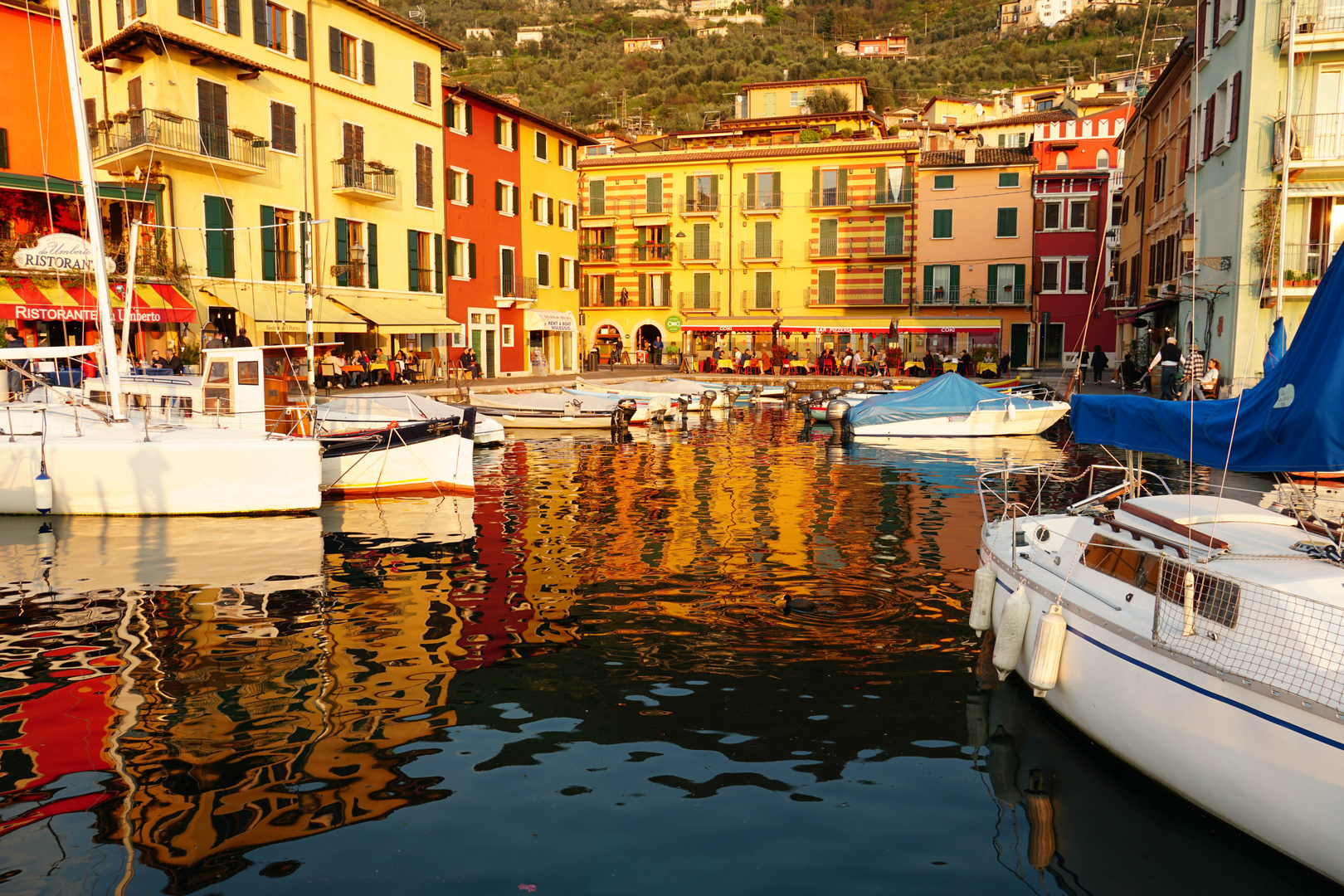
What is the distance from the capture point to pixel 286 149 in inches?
1344

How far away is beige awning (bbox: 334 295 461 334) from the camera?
118 ft

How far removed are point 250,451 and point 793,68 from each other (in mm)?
95356

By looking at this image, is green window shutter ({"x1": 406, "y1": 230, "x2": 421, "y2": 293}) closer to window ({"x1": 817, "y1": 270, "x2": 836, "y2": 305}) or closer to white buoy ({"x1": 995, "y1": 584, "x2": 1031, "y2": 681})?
window ({"x1": 817, "y1": 270, "x2": 836, "y2": 305})

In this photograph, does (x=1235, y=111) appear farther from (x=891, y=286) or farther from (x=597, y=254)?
(x=597, y=254)

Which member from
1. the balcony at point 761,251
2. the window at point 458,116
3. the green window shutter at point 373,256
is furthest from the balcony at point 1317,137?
the balcony at point 761,251

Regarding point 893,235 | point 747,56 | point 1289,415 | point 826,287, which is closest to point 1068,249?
point 893,235

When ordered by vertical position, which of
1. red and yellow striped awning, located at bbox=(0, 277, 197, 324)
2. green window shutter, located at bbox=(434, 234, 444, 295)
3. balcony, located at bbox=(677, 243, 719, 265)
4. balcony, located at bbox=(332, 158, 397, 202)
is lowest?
red and yellow striped awning, located at bbox=(0, 277, 197, 324)

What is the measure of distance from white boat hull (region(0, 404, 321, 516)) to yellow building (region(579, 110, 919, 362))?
43941 mm

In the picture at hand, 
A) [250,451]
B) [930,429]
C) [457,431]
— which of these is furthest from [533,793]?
[930,429]

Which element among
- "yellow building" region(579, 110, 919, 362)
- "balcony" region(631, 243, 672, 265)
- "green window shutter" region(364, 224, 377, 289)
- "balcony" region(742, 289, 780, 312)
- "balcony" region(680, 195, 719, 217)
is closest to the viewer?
"green window shutter" region(364, 224, 377, 289)

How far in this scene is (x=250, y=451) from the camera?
16.5 m

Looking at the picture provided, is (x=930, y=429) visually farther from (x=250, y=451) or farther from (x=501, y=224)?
(x=501, y=224)

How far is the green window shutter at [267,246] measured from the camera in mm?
32938

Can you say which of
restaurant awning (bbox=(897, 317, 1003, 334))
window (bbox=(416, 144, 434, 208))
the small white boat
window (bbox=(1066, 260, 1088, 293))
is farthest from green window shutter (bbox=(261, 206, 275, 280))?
window (bbox=(1066, 260, 1088, 293))
